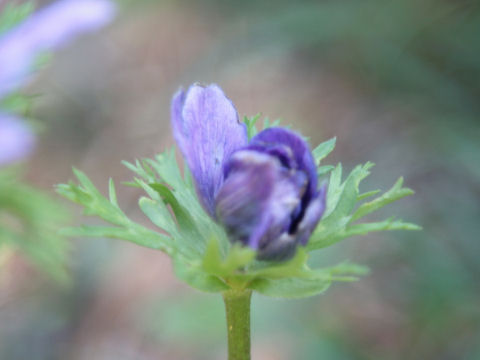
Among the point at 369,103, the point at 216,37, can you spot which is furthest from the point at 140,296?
the point at 216,37

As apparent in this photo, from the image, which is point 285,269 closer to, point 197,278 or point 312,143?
point 197,278

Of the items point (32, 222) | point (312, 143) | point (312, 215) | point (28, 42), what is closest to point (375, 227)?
point (312, 215)

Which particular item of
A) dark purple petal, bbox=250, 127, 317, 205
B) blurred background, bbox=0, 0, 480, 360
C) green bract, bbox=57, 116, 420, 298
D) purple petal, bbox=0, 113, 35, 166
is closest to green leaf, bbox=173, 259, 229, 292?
green bract, bbox=57, 116, 420, 298

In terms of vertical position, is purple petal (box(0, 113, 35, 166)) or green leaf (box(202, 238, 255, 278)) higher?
purple petal (box(0, 113, 35, 166))

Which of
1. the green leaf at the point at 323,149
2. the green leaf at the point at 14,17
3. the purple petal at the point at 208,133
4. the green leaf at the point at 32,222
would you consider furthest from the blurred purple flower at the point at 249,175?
the green leaf at the point at 32,222

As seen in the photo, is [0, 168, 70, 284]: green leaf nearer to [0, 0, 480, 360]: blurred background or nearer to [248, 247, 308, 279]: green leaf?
[0, 0, 480, 360]: blurred background

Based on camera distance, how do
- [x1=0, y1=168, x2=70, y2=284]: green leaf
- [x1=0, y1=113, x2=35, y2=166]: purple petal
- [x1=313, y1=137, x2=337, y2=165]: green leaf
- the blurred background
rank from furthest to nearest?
the blurred background
[x1=0, y1=168, x2=70, y2=284]: green leaf
[x1=0, y1=113, x2=35, y2=166]: purple petal
[x1=313, y1=137, x2=337, y2=165]: green leaf
